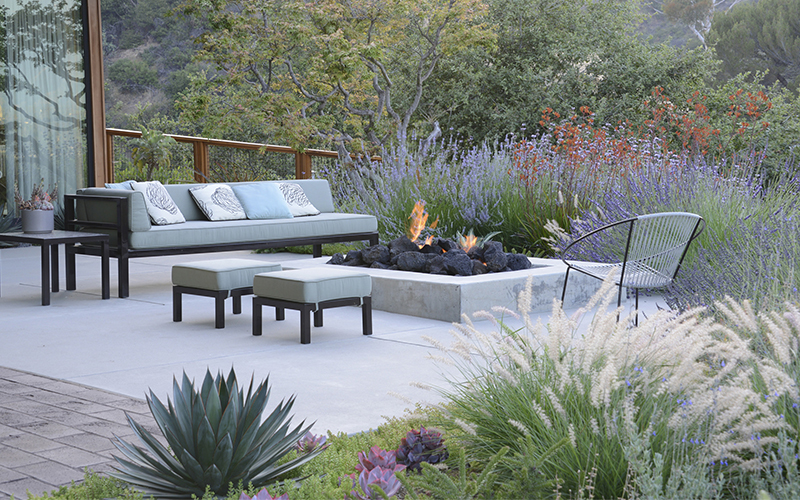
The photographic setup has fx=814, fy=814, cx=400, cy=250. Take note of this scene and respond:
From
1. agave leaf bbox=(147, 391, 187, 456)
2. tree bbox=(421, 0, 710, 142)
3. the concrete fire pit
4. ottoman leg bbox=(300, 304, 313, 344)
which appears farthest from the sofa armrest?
tree bbox=(421, 0, 710, 142)

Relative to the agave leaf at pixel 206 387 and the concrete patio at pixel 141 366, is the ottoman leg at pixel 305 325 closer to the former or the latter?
the concrete patio at pixel 141 366

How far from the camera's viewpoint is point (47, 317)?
5.17m

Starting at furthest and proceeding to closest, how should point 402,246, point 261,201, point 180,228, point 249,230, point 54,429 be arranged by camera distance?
point 261,201
point 249,230
point 180,228
point 402,246
point 54,429

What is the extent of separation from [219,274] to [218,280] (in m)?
0.04

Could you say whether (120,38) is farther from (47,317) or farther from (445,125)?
(47,317)

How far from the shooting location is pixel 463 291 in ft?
16.4

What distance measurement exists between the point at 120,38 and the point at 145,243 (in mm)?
19326

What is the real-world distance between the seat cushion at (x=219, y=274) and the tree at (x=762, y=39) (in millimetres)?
20902

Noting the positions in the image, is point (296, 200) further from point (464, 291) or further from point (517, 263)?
point (464, 291)

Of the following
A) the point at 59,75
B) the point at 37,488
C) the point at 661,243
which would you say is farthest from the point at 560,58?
the point at 37,488

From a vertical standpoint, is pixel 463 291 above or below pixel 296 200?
below

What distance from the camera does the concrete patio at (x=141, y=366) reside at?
8.91 ft

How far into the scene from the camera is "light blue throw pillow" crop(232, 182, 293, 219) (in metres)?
7.38

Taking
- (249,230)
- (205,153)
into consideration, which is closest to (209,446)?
(249,230)
